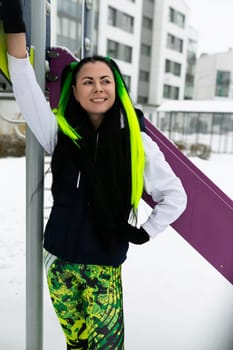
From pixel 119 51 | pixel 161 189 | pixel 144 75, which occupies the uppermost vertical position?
pixel 119 51

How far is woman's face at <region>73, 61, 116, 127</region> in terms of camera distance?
1042 mm

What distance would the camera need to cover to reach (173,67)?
79.5ft

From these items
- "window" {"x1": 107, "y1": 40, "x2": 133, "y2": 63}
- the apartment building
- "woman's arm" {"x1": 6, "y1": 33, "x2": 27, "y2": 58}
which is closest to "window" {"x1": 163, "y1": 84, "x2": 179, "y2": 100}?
the apartment building

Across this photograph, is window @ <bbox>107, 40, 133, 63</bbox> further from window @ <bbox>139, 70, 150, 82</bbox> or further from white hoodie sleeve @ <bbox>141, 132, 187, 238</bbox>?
white hoodie sleeve @ <bbox>141, 132, 187, 238</bbox>

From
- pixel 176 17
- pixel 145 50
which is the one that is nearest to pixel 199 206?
pixel 145 50

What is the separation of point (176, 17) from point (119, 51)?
754cm

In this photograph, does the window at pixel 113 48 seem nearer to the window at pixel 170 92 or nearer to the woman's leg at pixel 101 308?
the window at pixel 170 92

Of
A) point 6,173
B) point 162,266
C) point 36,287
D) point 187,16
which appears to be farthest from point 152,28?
point 36,287

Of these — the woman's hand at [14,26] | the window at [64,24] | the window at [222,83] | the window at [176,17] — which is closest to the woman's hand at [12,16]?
the woman's hand at [14,26]

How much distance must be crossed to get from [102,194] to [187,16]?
2769 centimetres

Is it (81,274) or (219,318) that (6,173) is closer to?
(219,318)

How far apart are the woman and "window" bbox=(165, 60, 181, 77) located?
24457mm

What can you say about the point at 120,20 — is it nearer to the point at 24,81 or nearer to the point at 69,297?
the point at 24,81

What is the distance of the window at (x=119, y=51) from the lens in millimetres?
19339
